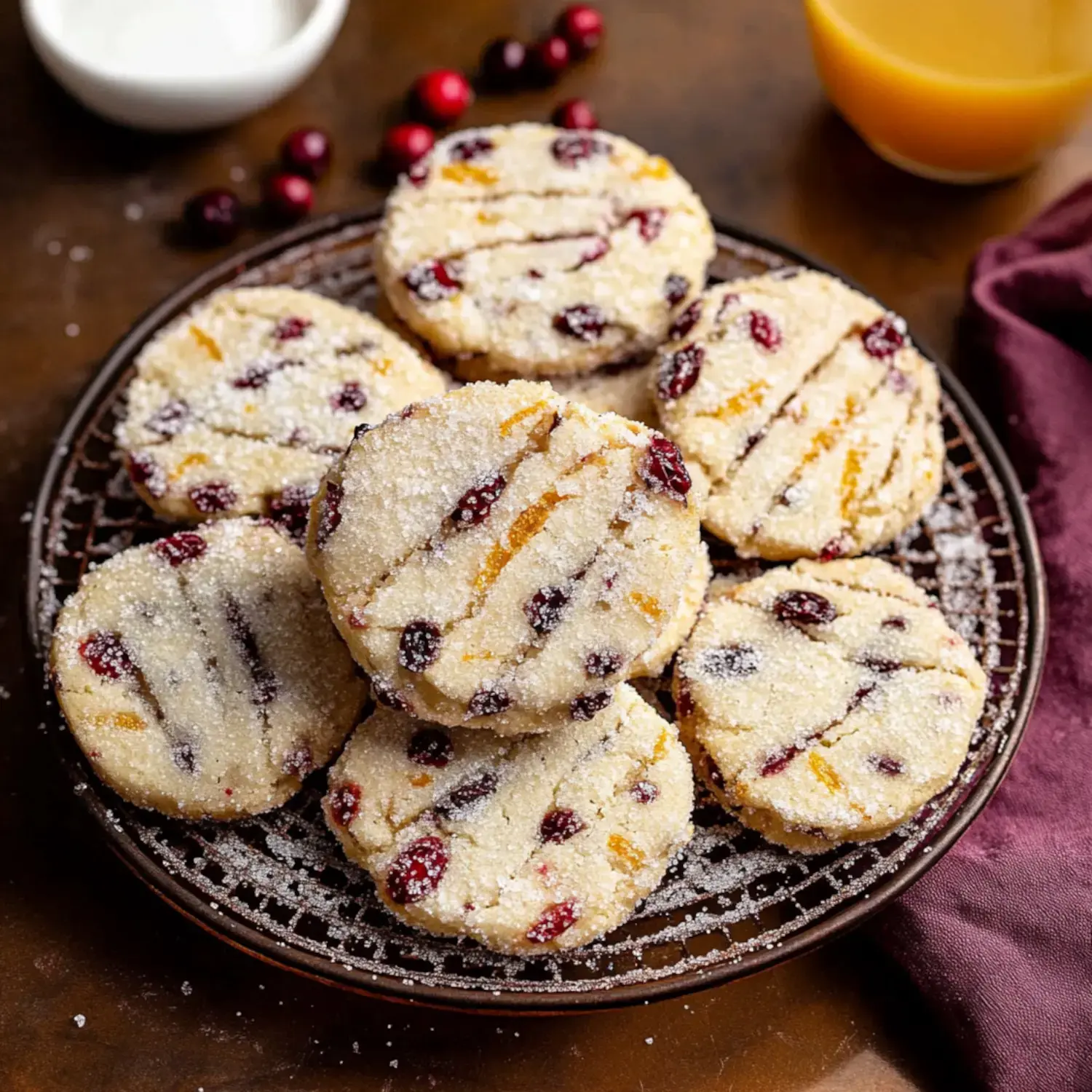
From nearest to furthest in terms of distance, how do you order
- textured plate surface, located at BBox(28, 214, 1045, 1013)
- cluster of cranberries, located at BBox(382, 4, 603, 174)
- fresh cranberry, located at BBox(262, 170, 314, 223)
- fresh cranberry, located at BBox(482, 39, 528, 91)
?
textured plate surface, located at BBox(28, 214, 1045, 1013) < fresh cranberry, located at BBox(262, 170, 314, 223) < cluster of cranberries, located at BBox(382, 4, 603, 174) < fresh cranberry, located at BBox(482, 39, 528, 91)

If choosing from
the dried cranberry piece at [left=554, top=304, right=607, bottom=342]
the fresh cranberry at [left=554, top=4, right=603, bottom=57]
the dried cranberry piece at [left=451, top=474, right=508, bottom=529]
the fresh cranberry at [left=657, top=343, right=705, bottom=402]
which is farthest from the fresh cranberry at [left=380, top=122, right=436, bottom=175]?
the dried cranberry piece at [left=451, top=474, right=508, bottom=529]

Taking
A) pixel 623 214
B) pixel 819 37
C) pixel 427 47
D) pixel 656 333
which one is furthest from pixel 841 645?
pixel 427 47

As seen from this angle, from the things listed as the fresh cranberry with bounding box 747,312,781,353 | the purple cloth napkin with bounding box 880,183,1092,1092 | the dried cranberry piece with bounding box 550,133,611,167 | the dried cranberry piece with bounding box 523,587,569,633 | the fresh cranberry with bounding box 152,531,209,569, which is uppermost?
the dried cranberry piece with bounding box 550,133,611,167

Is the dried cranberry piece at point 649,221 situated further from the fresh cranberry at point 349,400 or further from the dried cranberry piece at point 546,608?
the dried cranberry piece at point 546,608

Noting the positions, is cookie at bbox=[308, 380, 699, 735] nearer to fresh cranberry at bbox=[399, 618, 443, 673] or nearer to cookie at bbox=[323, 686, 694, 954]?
fresh cranberry at bbox=[399, 618, 443, 673]

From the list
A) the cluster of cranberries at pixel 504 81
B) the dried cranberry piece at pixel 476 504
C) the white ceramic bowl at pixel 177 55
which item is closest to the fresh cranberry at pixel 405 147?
the cluster of cranberries at pixel 504 81

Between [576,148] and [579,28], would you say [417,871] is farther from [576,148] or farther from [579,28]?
[579,28]
